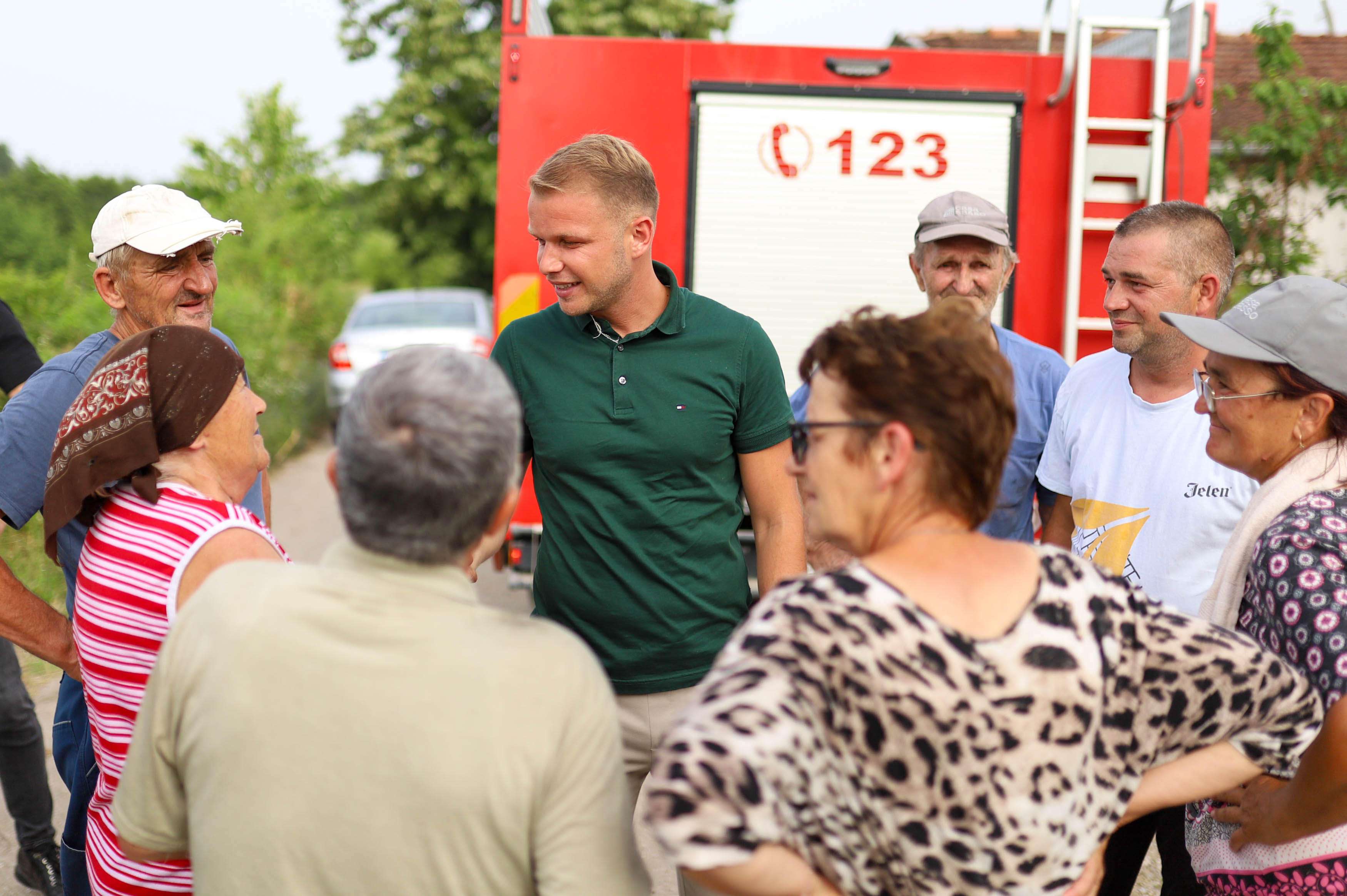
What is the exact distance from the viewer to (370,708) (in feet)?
4.51

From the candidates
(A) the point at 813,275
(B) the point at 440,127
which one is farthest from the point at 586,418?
(B) the point at 440,127

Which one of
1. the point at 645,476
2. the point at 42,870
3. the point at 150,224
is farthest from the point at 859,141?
the point at 42,870

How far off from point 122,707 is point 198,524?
1.16ft

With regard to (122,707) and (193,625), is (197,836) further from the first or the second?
(122,707)

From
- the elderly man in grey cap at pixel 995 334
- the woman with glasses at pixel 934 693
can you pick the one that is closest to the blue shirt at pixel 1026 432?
the elderly man in grey cap at pixel 995 334

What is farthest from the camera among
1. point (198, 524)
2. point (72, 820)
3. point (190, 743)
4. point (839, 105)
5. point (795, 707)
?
point (839, 105)

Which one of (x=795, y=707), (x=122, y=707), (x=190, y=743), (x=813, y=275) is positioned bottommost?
(x=122, y=707)

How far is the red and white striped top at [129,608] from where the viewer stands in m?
1.86

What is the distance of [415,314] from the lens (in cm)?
1481

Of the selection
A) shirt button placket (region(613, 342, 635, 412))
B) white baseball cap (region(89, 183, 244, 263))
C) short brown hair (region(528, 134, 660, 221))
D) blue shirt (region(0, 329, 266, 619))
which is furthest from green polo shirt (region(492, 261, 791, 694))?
white baseball cap (region(89, 183, 244, 263))

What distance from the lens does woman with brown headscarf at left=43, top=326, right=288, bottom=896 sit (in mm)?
1863

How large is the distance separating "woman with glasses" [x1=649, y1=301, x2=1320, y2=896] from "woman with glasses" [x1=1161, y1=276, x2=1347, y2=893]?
7.5 inches

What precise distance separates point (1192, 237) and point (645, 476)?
1.57m

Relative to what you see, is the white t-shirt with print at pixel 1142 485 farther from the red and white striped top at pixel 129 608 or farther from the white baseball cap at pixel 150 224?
the white baseball cap at pixel 150 224
